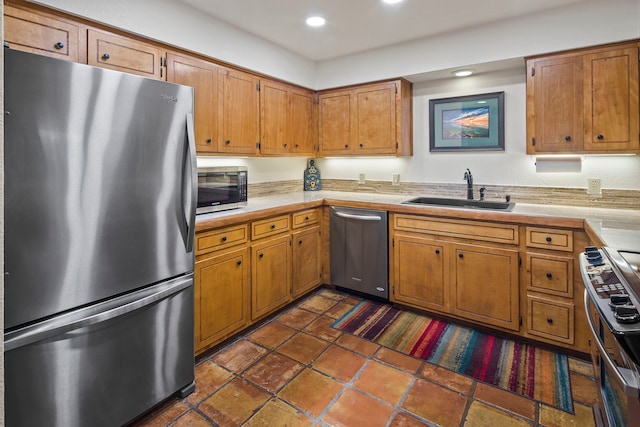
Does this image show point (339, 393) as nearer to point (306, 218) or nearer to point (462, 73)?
point (306, 218)

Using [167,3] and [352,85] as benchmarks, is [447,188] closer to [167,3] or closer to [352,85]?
[352,85]

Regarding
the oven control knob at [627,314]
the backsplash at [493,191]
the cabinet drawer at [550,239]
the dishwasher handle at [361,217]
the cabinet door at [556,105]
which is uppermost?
the cabinet door at [556,105]

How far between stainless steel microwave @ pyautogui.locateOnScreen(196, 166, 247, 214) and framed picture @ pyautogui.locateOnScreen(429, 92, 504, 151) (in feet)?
6.22

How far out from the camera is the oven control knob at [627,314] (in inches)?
36.1

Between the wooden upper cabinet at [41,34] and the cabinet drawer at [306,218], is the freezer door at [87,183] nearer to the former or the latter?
the wooden upper cabinet at [41,34]

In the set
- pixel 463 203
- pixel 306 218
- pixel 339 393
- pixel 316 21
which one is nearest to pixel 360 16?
pixel 316 21

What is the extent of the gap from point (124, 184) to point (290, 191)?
2.51 meters

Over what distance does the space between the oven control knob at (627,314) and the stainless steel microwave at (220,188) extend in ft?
7.39

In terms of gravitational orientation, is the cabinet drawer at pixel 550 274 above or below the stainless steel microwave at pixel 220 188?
below

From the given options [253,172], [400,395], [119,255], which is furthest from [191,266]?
[253,172]

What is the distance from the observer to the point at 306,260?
11.0 ft

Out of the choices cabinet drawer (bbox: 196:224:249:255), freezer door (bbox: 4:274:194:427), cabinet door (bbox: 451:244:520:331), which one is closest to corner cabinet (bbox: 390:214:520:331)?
Result: cabinet door (bbox: 451:244:520:331)

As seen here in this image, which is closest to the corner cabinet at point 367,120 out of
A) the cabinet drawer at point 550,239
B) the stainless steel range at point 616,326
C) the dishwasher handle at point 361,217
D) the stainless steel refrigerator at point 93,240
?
the dishwasher handle at point 361,217

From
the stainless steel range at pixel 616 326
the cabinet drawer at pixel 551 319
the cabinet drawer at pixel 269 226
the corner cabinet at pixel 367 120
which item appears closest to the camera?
the stainless steel range at pixel 616 326
